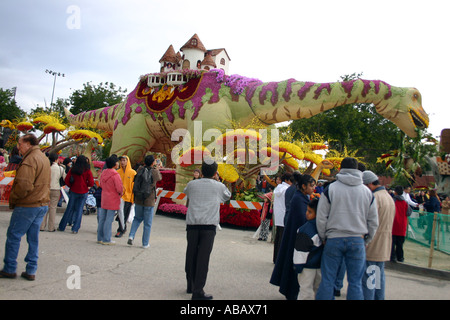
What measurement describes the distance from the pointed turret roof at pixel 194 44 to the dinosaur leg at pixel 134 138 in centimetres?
355

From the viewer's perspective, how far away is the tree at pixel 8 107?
3341cm

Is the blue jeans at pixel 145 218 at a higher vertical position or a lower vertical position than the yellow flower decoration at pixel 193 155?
lower

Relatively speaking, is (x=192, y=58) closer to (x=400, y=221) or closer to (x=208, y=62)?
(x=208, y=62)

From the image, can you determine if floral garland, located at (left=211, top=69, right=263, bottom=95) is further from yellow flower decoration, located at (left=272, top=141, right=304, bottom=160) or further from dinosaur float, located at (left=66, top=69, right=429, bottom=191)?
yellow flower decoration, located at (left=272, top=141, right=304, bottom=160)

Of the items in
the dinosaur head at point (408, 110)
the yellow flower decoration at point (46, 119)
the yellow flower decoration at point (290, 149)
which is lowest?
the yellow flower decoration at point (290, 149)

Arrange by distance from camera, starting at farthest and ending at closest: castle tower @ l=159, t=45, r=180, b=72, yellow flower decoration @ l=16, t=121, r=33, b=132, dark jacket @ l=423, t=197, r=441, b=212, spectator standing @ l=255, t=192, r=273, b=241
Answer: yellow flower decoration @ l=16, t=121, r=33, b=132 → castle tower @ l=159, t=45, r=180, b=72 → dark jacket @ l=423, t=197, r=441, b=212 → spectator standing @ l=255, t=192, r=273, b=241

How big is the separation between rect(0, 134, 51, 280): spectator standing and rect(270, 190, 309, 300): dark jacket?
9.15 feet

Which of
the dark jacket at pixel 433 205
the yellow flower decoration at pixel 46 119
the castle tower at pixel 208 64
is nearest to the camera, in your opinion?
the dark jacket at pixel 433 205

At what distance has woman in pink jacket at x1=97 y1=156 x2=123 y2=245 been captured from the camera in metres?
7.17

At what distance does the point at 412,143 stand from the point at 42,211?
9860 millimetres

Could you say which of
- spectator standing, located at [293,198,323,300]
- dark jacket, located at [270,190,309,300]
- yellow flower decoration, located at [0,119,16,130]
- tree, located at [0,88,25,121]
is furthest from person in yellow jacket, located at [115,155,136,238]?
tree, located at [0,88,25,121]

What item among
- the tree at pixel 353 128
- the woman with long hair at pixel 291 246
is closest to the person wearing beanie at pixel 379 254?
the woman with long hair at pixel 291 246

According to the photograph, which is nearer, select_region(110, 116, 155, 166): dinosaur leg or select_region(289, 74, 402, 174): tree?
select_region(110, 116, 155, 166): dinosaur leg

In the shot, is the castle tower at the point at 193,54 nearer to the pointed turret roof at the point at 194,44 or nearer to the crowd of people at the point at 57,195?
the pointed turret roof at the point at 194,44
